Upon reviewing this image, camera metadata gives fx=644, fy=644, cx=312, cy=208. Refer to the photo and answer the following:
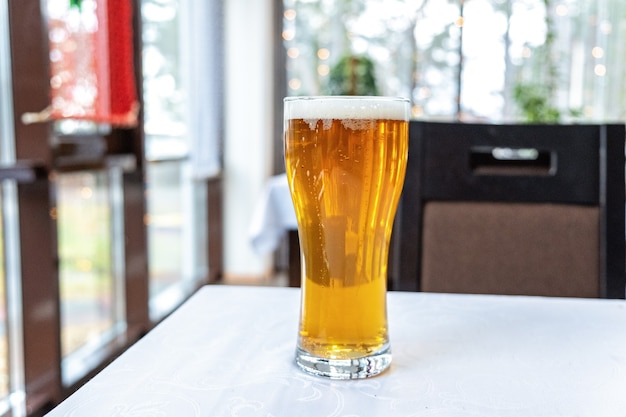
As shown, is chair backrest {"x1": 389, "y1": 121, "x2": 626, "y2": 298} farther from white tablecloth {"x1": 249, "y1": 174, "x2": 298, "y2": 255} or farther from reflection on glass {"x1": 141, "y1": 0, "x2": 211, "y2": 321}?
reflection on glass {"x1": 141, "y1": 0, "x2": 211, "y2": 321}

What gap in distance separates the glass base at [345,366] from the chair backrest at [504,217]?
54 centimetres

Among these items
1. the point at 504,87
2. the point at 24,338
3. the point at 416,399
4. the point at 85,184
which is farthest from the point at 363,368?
the point at 504,87

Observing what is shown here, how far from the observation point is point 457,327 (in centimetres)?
68

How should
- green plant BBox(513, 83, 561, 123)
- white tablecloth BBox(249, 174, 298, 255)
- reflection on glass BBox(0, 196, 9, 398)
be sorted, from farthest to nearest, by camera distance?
1. green plant BBox(513, 83, 561, 123)
2. white tablecloth BBox(249, 174, 298, 255)
3. reflection on glass BBox(0, 196, 9, 398)

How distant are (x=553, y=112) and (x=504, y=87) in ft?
2.60

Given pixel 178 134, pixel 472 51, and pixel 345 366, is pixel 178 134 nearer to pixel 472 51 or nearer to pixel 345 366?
pixel 472 51

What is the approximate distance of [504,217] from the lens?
1.09 metres

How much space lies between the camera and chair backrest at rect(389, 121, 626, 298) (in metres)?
1.05

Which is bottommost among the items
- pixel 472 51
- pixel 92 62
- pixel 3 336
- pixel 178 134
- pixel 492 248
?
pixel 3 336

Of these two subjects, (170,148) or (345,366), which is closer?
(345,366)

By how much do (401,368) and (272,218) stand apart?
203cm

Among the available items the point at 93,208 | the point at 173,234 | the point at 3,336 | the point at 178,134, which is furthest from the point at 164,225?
the point at 3,336

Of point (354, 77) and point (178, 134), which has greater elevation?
point (354, 77)

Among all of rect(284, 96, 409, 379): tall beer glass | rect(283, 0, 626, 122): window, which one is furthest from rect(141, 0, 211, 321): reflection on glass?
rect(284, 96, 409, 379): tall beer glass
